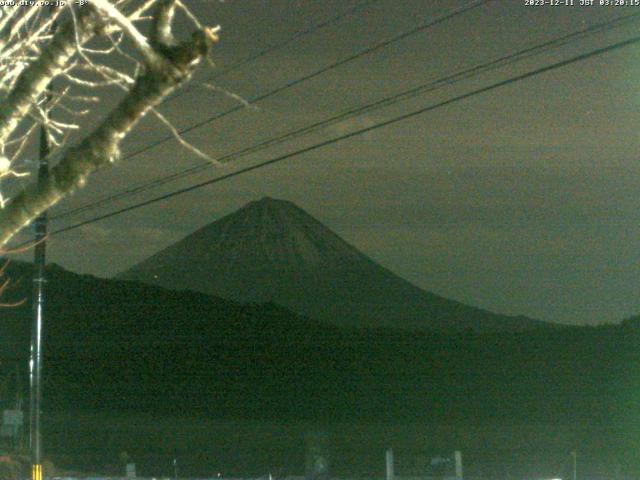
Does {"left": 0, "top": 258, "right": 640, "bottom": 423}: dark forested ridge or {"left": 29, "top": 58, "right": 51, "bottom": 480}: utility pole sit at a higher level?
{"left": 0, "top": 258, "right": 640, "bottom": 423}: dark forested ridge

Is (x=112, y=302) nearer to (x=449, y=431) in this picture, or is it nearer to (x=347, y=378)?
(x=347, y=378)

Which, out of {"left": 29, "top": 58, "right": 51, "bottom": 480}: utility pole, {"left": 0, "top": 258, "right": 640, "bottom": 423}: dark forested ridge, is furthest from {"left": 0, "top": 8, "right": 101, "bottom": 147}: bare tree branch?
{"left": 0, "top": 258, "right": 640, "bottom": 423}: dark forested ridge

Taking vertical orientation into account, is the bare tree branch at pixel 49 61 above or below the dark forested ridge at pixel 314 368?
below

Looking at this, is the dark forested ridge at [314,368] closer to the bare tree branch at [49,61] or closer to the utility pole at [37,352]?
the utility pole at [37,352]

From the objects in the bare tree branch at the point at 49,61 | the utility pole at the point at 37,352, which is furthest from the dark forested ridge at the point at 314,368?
the bare tree branch at the point at 49,61

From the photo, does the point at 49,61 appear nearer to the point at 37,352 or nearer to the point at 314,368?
the point at 37,352

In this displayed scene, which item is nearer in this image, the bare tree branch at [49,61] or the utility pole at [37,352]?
the bare tree branch at [49,61]

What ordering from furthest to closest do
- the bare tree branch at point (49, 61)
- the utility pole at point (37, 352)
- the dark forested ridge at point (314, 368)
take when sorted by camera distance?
1. the dark forested ridge at point (314, 368)
2. the utility pole at point (37, 352)
3. the bare tree branch at point (49, 61)

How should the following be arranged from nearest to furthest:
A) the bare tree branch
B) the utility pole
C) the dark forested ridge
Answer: the bare tree branch < the utility pole < the dark forested ridge

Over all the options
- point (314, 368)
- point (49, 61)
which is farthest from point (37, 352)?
point (314, 368)

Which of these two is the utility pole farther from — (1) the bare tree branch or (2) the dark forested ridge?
(2) the dark forested ridge

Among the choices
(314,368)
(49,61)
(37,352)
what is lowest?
(49,61)

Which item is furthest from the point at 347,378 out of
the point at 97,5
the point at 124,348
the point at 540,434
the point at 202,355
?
the point at 97,5
